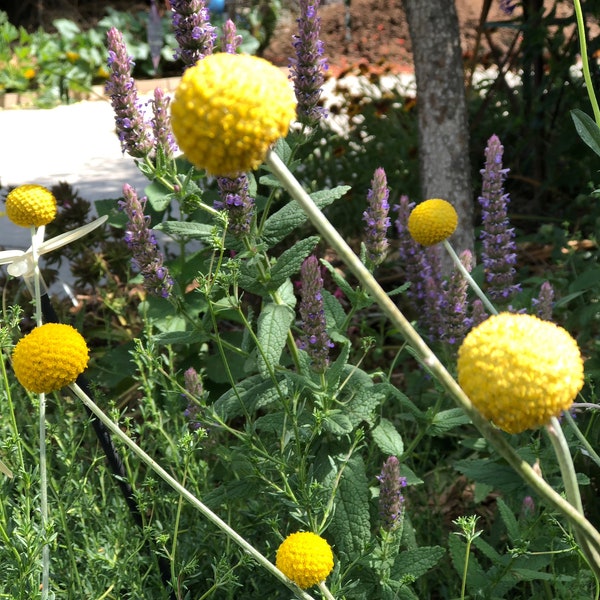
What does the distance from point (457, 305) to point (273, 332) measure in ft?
2.00

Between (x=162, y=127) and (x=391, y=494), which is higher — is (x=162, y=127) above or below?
above

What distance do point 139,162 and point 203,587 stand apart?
1.14 m

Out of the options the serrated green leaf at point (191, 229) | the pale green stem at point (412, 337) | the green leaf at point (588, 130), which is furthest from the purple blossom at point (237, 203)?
the pale green stem at point (412, 337)

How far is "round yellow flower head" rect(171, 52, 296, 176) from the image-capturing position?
0.88 meters

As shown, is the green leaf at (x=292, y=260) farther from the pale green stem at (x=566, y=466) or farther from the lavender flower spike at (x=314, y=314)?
the pale green stem at (x=566, y=466)

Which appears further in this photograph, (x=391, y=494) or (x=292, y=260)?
(x=292, y=260)

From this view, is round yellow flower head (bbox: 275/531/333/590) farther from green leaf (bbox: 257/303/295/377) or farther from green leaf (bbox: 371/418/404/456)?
green leaf (bbox: 371/418/404/456)

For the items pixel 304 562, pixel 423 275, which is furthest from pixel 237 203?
pixel 423 275

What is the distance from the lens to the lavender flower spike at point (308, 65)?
219 centimetres

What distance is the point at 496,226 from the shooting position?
2674mm

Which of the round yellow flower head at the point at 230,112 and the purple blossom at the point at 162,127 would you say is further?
the purple blossom at the point at 162,127

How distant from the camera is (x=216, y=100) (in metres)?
0.88

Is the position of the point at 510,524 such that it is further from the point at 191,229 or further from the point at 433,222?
the point at 191,229

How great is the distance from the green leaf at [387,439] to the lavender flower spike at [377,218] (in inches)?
16.7
